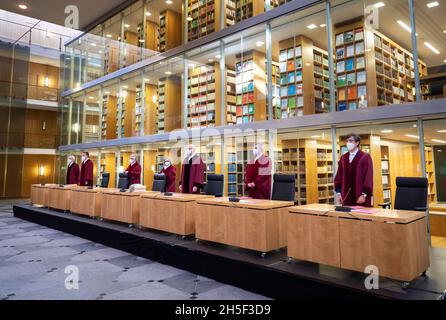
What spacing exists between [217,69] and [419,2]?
15.2 ft

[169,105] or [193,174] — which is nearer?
[193,174]

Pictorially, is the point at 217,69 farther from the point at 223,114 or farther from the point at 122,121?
the point at 122,121

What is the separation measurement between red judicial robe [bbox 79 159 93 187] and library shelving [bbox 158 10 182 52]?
163 inches

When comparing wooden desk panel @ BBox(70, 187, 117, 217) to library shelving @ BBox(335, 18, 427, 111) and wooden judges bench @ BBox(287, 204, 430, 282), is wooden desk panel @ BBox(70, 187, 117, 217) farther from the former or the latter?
library shelving @ BBox(335, 18, 427, 111)

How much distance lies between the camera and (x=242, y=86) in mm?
7559

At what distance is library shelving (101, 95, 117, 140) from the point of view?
11108mm

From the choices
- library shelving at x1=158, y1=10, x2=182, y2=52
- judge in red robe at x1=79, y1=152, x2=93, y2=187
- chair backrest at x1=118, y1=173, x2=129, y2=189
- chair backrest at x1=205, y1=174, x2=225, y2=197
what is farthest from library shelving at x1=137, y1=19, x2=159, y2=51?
chair backrest at x1=205, y1=174, x2=225, y2=197

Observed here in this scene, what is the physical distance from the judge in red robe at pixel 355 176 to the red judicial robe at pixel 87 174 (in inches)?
246

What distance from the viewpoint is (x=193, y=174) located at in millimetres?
5609

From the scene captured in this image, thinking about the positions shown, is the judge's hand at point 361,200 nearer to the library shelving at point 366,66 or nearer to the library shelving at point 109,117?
the library shelving at point 366,66

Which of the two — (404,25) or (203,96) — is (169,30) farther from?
(404,25)

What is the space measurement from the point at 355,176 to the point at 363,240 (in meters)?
1.20

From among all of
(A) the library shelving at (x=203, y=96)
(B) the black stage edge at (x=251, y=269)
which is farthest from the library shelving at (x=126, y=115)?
(B) the black stage edge at (x=251, y=269)

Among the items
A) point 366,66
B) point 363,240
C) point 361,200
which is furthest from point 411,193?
point 366,66
